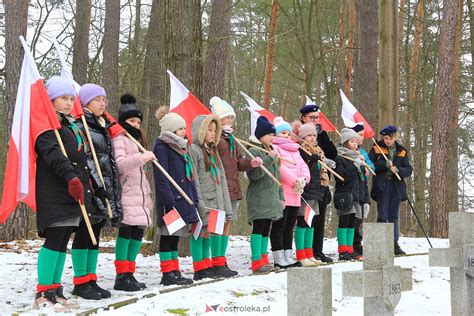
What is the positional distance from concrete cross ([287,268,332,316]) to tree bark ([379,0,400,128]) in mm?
8894

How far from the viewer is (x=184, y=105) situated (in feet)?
27.2

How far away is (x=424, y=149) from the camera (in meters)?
22.3

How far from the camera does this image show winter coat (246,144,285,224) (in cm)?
818

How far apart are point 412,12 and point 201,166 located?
18.6 m

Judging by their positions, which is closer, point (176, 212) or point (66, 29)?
point (176, 212)

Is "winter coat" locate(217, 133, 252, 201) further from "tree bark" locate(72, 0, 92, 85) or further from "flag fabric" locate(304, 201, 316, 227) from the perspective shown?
"tree bark" locate(72, 0, 92, 85)

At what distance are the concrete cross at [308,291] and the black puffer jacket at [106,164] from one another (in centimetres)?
306

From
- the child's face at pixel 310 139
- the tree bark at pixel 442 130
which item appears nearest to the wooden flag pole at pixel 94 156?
the child's face at pixel 310 139

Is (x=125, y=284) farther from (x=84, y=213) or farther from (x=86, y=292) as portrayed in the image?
(x=84, y=213)

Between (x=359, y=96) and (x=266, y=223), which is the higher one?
(x=359, y=96)

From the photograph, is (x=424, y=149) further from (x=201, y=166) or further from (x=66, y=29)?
(x=201, y=166)

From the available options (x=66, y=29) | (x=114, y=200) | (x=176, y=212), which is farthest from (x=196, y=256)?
(x=66, y=29)

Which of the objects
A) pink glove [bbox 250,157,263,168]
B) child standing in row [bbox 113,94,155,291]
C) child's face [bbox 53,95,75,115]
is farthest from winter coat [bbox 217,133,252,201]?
child's face [bbox 53,95,75,115]

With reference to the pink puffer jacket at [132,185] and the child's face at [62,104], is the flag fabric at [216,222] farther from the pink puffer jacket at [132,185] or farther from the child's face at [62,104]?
the child's face at [62,104]
